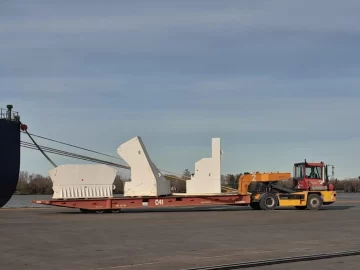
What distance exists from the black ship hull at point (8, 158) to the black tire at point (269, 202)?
45.0 ft

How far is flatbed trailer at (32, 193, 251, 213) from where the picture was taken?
93.8 ft

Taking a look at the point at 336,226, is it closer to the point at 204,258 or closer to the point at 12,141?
the point at 204,258

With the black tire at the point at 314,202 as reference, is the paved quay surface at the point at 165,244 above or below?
below

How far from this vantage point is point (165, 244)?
1452cm

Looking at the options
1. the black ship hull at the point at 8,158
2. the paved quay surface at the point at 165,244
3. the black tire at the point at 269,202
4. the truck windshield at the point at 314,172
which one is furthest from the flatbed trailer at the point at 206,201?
the paved quay surface at the point at 165,244

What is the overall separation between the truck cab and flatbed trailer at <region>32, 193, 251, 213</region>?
3.75 m

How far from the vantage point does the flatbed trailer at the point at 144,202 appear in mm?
28578

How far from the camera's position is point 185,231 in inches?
714

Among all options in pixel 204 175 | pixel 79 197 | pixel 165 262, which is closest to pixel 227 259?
pixel 165 262

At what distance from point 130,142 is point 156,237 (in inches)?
588

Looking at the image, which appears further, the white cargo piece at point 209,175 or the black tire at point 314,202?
the black tire at point 314,202

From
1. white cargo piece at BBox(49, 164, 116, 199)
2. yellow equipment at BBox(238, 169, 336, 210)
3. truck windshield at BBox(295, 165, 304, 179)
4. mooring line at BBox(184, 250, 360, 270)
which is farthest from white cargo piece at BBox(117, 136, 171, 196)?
mooring line at BBox(184, 250, 360, 270)

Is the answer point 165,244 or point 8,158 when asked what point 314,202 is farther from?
point 165,244

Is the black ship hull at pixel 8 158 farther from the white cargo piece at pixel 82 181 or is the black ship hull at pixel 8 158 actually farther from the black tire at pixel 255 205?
the black tire at pixel 255 205
